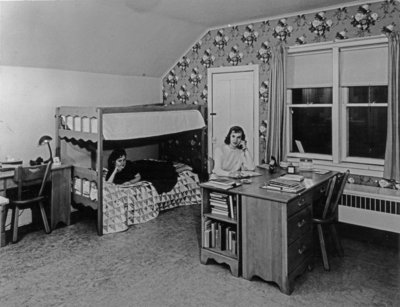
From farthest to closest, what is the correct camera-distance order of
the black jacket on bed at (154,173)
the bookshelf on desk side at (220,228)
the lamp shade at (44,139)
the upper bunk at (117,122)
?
1. the black jacket on bed at (154,173)
2. the lamp shade at (44,139)
3. the upper bunk at (117,122)
4. the bookshelf on desk side at (220,228)

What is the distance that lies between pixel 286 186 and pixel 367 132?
192 cm

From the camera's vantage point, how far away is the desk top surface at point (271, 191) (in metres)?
3.02

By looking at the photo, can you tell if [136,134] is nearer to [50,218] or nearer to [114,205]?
[114,205]

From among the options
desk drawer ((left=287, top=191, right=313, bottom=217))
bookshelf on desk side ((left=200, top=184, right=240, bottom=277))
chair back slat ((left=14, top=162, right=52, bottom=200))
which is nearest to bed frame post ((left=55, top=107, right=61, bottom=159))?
chair back slat ((left=14, top=162, right=52, bottom=200))

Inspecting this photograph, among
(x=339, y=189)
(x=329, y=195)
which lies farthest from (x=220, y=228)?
(x=339, y=189)

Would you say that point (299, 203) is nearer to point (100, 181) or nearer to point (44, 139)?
point (100, 181)

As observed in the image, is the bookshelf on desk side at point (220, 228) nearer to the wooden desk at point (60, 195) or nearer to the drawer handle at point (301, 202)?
the drawer handle at point (301, 202)

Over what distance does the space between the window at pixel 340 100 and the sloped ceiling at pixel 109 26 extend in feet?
2.04

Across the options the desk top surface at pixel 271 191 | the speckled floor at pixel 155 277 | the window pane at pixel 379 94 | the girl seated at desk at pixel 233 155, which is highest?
the window pane at pixel 379 94

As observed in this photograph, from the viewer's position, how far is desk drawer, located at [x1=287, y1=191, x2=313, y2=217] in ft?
9.78

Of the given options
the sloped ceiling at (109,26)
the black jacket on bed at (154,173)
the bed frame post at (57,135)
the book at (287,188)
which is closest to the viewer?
the book at (287,188)

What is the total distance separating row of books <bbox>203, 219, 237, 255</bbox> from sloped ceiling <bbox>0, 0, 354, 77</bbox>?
2.54m

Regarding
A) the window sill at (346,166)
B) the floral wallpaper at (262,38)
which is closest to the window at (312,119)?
the window sill at (346,166)

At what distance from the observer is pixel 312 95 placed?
485cm
